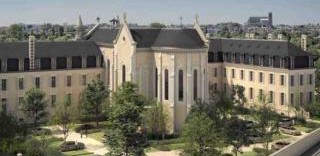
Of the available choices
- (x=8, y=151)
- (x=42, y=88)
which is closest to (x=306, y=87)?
(x=42, y=88)

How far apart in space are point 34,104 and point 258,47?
3181cm

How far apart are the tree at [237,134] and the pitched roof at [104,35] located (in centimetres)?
2882

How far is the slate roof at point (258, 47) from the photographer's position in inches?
2795

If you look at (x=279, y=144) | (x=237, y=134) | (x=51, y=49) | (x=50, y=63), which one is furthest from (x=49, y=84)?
(x=237, y=134)

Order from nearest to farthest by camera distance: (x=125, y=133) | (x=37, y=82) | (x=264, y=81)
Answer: (x=125, y=133)
(x=37, y=82)
(x=264, y=81)

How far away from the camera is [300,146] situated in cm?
5062

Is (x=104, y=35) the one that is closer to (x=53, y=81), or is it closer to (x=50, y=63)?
(x=50, y=63)

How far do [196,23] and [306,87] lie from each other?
1756cm

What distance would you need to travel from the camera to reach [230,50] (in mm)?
80312

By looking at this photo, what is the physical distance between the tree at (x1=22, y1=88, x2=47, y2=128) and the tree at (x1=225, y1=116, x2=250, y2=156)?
24.3 m

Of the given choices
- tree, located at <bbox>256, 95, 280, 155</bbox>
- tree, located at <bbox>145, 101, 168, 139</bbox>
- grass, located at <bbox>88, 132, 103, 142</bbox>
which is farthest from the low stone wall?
grass, located at <bbox>88, 132, 103, 142</bbox>

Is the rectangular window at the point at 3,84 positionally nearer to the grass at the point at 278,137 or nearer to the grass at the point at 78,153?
the grass at the point at 78,153

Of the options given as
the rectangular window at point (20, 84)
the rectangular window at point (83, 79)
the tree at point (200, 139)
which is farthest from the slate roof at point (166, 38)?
the tree at point (200, 139)

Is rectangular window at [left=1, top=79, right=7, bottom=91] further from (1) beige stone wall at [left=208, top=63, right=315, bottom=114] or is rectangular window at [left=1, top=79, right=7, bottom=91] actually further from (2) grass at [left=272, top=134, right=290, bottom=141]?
(2) grass at [left=272, top=134, right=290, bottom=141]
